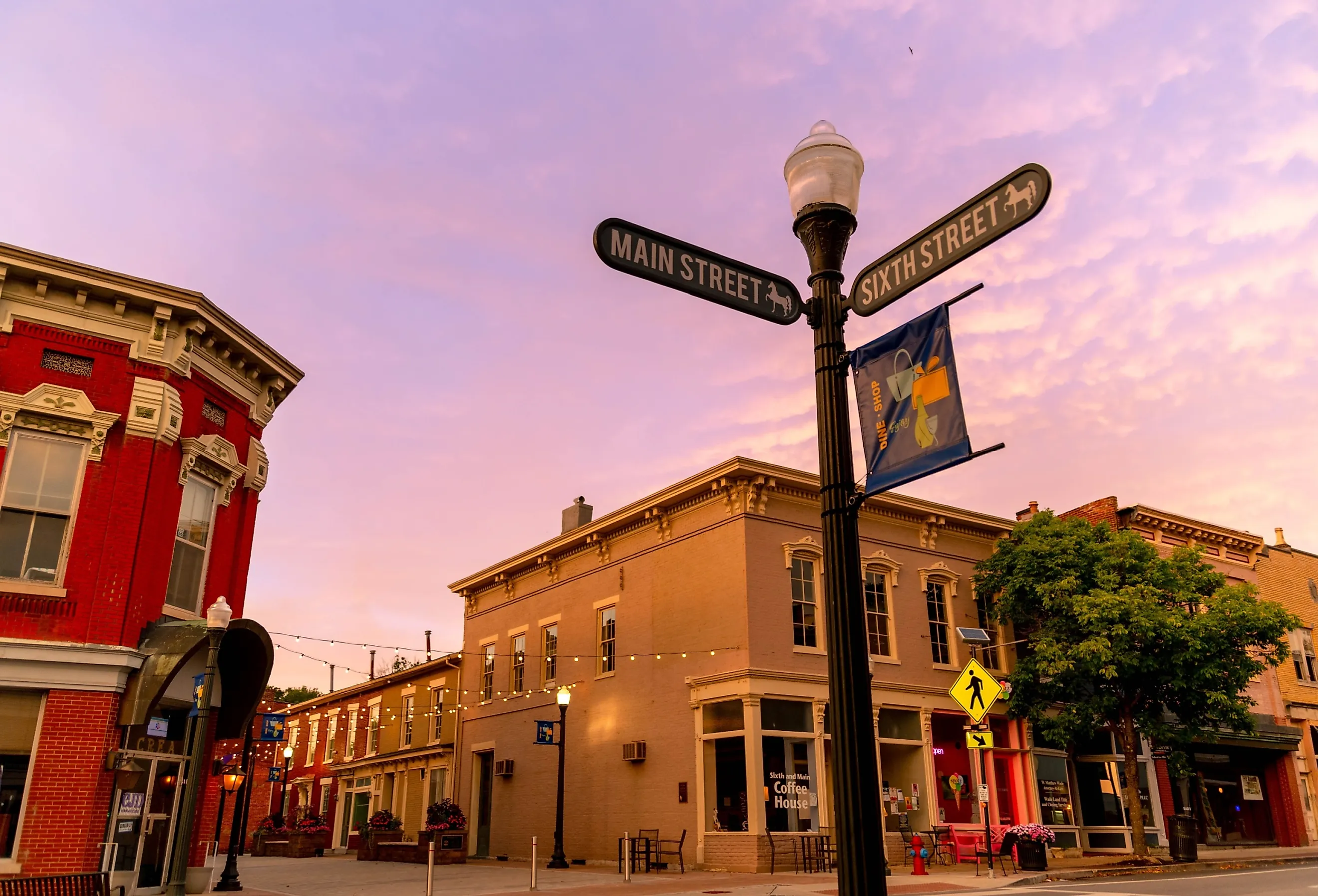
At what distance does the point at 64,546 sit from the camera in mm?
15500

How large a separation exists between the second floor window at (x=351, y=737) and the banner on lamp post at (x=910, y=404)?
150 feet

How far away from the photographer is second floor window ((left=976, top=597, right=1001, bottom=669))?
1129 inches

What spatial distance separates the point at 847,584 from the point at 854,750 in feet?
2.31

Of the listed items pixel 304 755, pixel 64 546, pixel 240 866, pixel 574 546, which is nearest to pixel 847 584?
pixel 64 546

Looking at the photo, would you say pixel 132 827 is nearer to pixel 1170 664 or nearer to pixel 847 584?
pixel 847 584

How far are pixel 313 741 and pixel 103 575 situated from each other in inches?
1539

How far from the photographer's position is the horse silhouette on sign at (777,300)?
478 cm

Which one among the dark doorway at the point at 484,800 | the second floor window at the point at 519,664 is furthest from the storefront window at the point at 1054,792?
the dark doorway at the point at 484,800

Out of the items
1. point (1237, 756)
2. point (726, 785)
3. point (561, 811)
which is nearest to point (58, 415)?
point (561, 811)

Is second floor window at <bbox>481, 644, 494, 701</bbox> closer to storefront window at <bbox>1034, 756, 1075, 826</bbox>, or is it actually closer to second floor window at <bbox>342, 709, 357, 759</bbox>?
second floor window at <bbox>342, 709, 357, 759</bbox>

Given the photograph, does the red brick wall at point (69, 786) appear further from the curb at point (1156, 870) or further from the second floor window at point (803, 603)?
the curb at point (1156, 870)

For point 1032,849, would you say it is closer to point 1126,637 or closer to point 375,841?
point 1126,637

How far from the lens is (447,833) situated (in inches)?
1175

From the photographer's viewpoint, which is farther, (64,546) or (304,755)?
(304,755)
